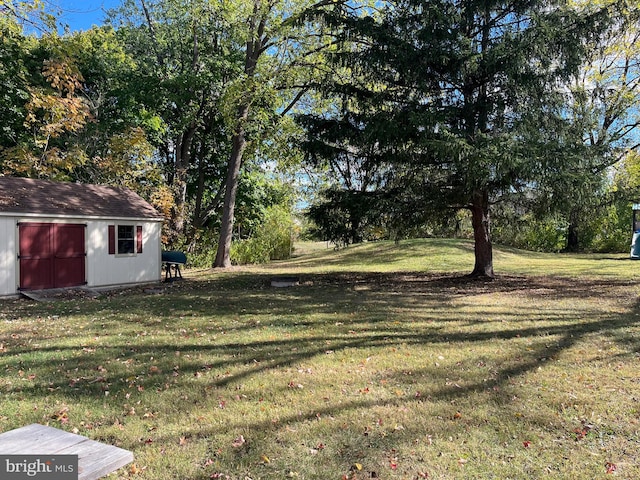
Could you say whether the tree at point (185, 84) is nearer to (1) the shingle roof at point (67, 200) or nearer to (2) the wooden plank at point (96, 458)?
(1) the shingle roof at point (67, 200)

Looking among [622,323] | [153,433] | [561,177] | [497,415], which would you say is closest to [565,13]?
[561,177]

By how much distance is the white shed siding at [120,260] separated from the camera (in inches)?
488

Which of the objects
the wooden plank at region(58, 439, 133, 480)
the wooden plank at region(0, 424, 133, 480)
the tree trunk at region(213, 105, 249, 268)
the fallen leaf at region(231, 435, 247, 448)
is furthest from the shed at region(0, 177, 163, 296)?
the fallen leaf at region(231, 435, 247, 448)

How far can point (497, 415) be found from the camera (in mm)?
3662

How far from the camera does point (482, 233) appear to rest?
40.1 feet

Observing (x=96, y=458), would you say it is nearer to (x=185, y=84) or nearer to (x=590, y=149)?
(x=590, y=149)

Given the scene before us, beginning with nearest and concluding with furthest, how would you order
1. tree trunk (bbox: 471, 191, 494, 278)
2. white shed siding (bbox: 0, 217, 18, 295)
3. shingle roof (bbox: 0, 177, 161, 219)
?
white shed siding (bbox: 0, 217, 18, 295)
shingle roof (bbox: 0, 177, 161, 219)
tree trunk (bbox: 471, 191, 494, 278)

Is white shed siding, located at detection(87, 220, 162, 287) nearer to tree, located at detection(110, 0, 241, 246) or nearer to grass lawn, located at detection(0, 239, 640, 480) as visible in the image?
grass lawn, located at detection(0, 239, 640, 480)

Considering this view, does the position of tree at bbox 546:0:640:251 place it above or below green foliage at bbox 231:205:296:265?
above

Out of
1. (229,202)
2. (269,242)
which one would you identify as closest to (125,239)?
(229,202)

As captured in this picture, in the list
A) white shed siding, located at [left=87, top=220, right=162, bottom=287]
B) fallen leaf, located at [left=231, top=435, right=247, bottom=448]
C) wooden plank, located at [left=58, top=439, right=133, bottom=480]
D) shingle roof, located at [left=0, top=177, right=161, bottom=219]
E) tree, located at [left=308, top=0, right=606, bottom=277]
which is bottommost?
fallen leaf, located at [left=231, top=435, right=247, bottom=448]

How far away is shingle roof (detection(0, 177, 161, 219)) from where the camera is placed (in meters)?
11.2

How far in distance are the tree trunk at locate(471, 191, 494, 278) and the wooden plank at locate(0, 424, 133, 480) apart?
33.5 ft

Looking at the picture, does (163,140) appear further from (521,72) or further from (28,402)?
(28,402)
